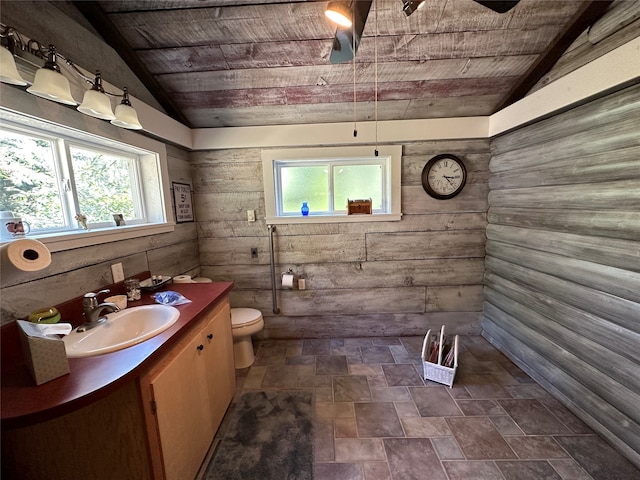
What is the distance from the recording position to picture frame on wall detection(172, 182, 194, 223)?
2193mm

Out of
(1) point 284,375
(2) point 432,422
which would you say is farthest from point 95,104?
(2) point 432,422

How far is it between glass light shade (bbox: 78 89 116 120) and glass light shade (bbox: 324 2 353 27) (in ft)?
3.67

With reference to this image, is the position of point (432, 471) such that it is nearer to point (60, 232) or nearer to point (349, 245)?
point (349, 245)

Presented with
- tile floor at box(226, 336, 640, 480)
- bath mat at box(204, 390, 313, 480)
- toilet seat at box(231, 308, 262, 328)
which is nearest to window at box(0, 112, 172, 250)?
toilet seat at box(231, 308, 262, 328)

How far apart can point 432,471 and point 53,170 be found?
252cm

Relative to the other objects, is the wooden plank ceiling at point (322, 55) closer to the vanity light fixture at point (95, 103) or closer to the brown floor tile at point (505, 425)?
the vanity light fixture at point (95, 103)

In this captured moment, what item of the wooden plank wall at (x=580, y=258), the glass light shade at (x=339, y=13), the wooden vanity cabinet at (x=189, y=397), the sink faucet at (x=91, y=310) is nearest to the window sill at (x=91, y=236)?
the sink faucet at (x=91, y=310)

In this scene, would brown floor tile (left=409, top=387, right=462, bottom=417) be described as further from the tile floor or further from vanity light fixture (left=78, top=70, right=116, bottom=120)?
vanity light fixture (left=78, top=70, right=116, bottom=120)

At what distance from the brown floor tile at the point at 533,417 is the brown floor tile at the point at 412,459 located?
0.64 metres

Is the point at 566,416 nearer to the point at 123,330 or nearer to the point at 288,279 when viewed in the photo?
the point at 288,279

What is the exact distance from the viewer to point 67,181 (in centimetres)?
138

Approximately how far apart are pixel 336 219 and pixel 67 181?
1.87m

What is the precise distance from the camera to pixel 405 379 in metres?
2.00

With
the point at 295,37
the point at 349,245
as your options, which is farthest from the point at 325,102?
the point at 349,245
